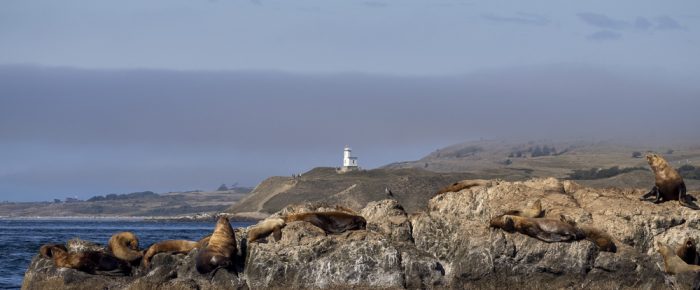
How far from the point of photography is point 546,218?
26.3 meters

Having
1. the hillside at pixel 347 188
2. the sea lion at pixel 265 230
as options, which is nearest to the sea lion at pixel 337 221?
the sea lion at pixel 265 230

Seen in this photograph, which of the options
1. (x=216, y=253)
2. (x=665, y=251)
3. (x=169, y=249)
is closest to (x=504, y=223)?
(x=665, y=251)

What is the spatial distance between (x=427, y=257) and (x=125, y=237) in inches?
309

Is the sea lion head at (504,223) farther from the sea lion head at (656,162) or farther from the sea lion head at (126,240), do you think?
the sea lion head at (126,240)

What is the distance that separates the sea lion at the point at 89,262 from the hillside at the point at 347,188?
6459cm

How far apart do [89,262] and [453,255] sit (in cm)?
819

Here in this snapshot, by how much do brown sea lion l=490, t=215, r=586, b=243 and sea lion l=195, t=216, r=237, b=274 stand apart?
5757 mm

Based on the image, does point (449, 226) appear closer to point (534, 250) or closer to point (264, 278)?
point (534, 250)

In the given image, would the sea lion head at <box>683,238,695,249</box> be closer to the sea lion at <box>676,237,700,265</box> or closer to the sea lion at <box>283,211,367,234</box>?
the sea lion at <box>676,237,700,265</box>

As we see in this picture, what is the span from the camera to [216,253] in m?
26.5

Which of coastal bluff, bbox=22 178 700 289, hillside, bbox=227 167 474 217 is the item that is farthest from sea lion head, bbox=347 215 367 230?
hillside, bbox=227 167 474 217

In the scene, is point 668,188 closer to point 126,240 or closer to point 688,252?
point 688,252

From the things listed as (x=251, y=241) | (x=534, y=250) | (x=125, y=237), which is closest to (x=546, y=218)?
(x=534, y=250)

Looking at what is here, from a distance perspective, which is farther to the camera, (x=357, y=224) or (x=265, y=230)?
(x=357, y=224)
